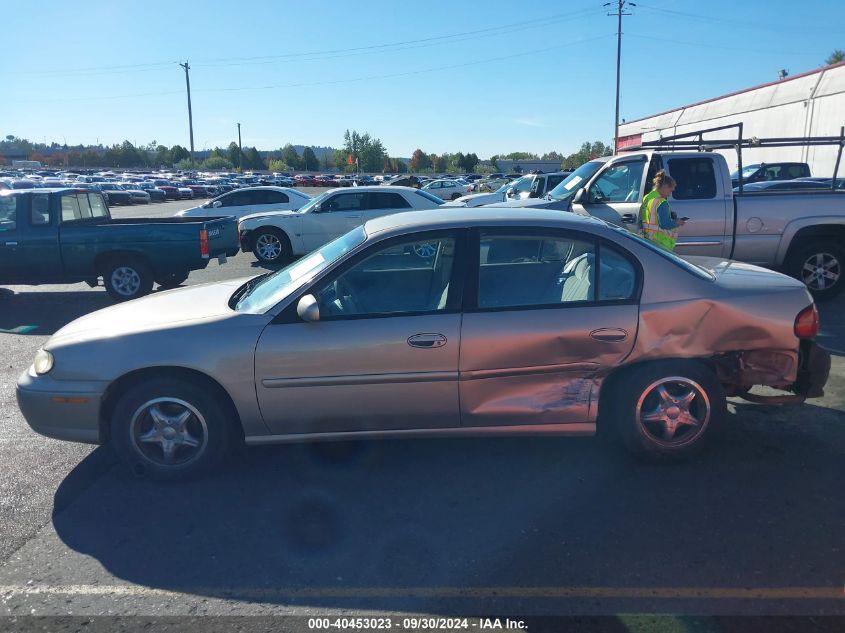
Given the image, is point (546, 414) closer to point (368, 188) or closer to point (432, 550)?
point (432, 550)

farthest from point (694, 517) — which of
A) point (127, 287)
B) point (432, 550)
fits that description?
point (127, 287)

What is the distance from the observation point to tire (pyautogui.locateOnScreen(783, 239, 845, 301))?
896 centimetres

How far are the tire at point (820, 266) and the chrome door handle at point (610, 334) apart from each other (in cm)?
586

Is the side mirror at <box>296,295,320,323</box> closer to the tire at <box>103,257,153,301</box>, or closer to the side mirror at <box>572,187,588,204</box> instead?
the side mirror at <box>572,187,588,204</box>

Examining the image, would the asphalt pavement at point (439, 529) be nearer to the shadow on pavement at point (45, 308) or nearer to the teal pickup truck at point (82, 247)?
the shadow on pavement at point (45, 308)

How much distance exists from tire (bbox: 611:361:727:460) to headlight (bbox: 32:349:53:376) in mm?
3528

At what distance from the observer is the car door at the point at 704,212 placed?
889 centimetres

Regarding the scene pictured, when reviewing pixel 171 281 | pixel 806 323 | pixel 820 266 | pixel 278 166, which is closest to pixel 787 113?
pixel 820 266

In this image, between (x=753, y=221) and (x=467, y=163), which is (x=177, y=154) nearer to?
(x=467, y=163)

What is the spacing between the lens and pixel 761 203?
8898mm

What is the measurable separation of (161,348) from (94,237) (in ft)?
23.3

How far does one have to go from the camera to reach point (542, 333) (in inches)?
163

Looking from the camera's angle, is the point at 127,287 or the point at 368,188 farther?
the point at 368,188

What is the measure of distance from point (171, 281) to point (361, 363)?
8683 millimetres
